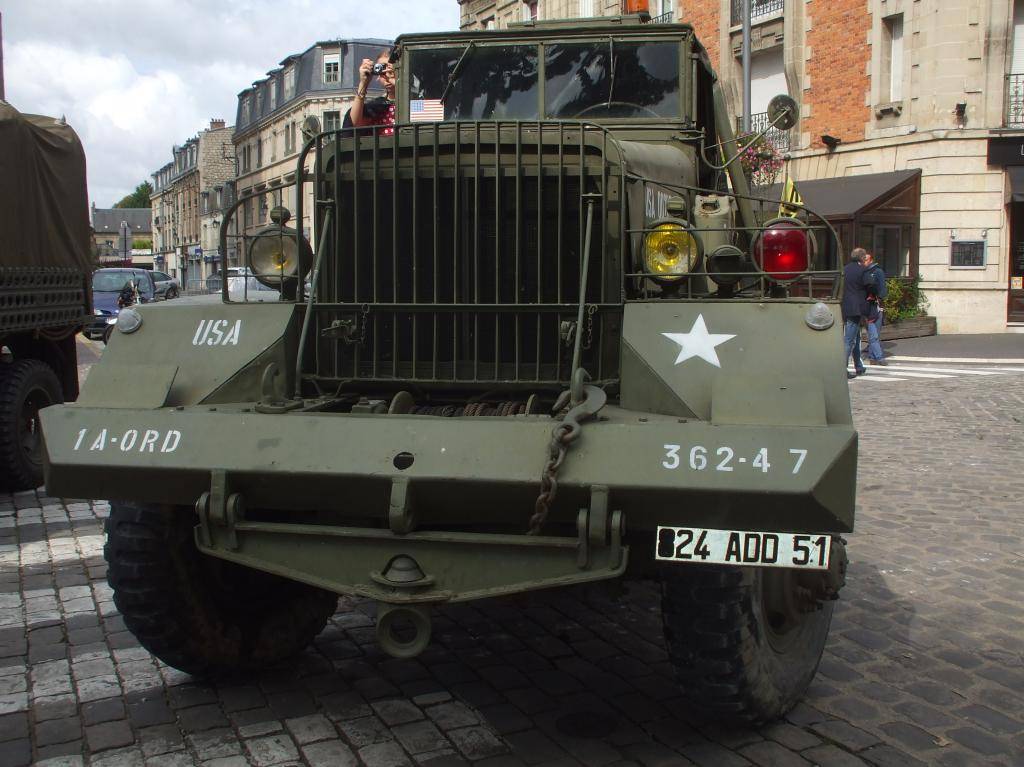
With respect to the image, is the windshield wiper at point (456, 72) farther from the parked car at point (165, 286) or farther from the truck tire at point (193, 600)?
the parked car at point (165, 286)

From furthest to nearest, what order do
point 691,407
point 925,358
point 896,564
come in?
point 925,358, point 896,564, point 691,407

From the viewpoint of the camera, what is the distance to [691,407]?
10.7 ft

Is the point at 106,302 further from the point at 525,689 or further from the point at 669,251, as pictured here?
the point at 669,251

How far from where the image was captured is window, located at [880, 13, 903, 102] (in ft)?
71.2

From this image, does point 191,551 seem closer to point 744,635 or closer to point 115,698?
point 115,698

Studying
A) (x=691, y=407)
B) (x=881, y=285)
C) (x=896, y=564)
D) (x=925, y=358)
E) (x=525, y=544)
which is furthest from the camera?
(x=925, y=358)

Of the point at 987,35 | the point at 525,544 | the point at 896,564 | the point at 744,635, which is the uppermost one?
the point at 987,35

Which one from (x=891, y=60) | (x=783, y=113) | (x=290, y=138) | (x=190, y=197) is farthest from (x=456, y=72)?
(x=190, y=197)

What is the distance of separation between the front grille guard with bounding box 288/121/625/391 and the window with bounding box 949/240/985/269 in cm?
1908

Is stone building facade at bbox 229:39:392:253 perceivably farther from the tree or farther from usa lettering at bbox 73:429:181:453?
the tree

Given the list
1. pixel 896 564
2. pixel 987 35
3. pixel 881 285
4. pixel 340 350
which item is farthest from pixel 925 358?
pixel 340 350

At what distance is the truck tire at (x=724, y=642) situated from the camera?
3.16 meters

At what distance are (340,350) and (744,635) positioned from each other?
5.76ft

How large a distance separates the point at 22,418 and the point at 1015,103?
1919cm
